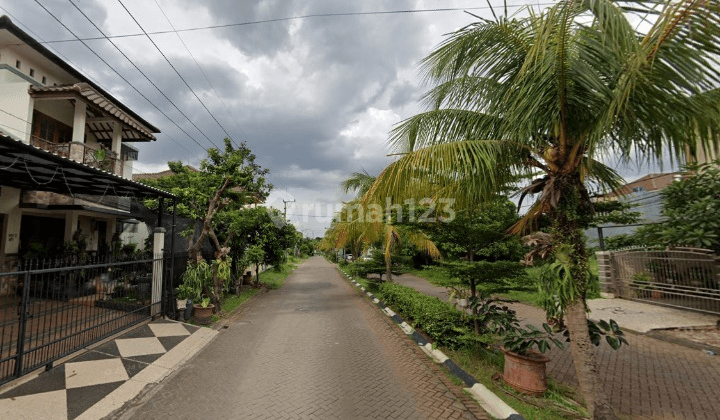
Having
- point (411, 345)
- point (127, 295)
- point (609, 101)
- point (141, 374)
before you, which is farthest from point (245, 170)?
point (609, 101)

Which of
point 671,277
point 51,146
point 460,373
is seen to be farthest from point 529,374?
point 51,146

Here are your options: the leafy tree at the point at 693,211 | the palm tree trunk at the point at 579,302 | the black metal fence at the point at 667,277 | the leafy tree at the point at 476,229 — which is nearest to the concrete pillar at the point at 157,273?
the leafy tree at the point at 476,229

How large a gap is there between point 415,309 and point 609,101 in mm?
6002

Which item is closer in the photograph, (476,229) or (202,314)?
(476,229)

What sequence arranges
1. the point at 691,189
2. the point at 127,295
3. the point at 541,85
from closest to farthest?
the point at 541,85, the point at 127,295, the point at 691,189

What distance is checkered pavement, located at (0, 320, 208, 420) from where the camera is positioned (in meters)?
3.73

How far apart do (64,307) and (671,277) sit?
16584mm

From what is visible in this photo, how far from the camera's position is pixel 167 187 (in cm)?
1438

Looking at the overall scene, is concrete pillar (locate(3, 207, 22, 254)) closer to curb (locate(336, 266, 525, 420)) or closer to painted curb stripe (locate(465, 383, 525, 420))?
curb (locate(336, 266, 525, 420))

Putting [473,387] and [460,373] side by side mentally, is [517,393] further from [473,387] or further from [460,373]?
[460,373]

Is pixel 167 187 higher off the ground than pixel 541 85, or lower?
higher

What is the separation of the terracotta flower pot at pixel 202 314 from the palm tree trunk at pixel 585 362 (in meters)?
8.06

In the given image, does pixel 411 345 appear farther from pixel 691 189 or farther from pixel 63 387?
pixel 691 189

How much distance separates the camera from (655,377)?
5008 millimetres
